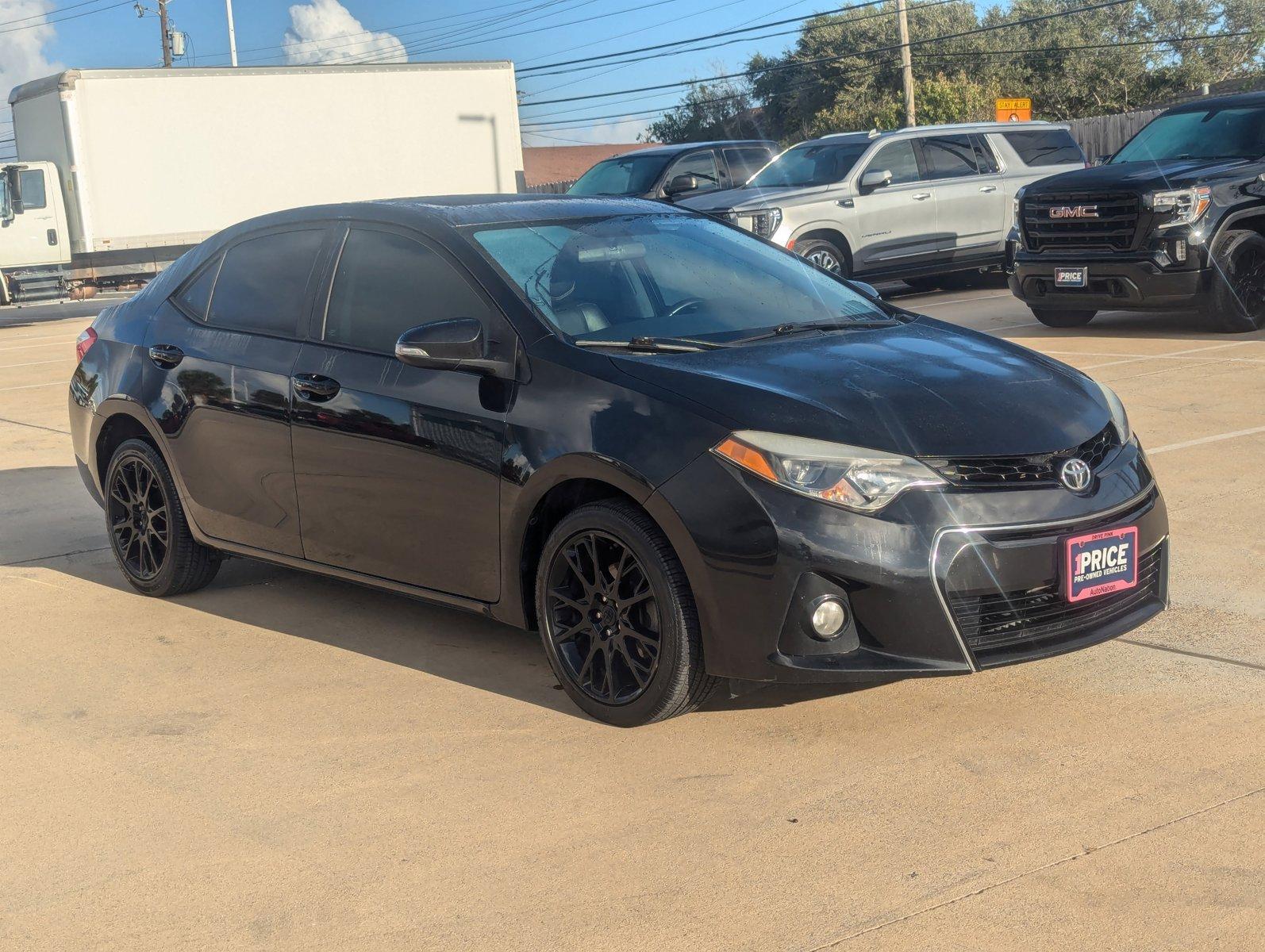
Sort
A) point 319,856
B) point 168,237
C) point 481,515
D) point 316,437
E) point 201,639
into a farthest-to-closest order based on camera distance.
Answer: point 168,237
point 201,639
point 316,437
point 481,515
point 319,856

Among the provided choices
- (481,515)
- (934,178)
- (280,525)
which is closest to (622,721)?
(481,515)

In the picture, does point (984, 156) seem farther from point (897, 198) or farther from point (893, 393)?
point (893, 393)

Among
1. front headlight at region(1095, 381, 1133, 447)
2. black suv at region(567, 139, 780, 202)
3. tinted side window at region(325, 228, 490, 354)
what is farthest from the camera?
black suv at region(567, 139, 780, 202)

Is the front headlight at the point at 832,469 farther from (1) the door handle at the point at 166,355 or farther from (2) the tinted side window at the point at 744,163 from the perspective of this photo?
(2) the tinted side window at the point at 744,163

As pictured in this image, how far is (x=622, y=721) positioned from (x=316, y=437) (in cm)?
165

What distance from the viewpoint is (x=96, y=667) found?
18.0ft

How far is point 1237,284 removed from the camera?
41.0 feet

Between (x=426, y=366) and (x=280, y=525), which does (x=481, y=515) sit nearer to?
(x=426, y=366)

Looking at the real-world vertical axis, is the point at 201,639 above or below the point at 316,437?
below

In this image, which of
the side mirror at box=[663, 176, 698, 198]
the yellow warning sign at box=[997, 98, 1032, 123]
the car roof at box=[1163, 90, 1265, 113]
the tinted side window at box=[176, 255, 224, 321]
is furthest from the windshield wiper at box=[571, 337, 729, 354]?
the yellow warning sign at box=[997, 98, 1032, 123]

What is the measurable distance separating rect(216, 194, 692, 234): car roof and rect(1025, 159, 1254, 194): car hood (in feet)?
24.8

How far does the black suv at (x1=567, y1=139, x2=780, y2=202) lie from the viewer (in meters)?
17.4

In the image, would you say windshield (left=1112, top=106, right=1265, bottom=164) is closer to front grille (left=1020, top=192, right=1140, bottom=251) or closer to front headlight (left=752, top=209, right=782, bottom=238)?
front grille (left=1020, top=192, right=1140, bottom=251)

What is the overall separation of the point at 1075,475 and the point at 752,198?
41.8ft
